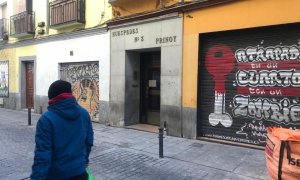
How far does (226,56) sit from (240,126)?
6.18 feet

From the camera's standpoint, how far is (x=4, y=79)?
56.4ft

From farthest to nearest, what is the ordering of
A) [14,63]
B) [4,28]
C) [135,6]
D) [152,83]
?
[4,28]
[14,63]
[152,83]
[135,6]

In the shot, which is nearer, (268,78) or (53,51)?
(268,78)

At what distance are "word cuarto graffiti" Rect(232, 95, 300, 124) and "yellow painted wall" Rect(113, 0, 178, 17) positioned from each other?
3.53m

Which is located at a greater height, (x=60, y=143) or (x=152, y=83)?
(x=152, y=83)

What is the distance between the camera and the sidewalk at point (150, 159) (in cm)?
575

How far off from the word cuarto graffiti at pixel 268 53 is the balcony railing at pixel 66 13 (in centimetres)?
669

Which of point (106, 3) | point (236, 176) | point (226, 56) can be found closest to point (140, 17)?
point (106, 3)

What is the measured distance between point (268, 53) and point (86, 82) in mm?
7283

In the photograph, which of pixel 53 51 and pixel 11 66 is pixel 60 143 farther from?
pixel 11 66

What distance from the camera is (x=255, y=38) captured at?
7562 millimetres

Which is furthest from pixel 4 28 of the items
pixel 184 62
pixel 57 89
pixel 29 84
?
pixel 57 89

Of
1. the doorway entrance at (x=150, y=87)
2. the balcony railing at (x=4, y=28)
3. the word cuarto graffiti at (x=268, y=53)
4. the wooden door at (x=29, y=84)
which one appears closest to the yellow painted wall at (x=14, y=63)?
the wooden door at (x=29, y=84)

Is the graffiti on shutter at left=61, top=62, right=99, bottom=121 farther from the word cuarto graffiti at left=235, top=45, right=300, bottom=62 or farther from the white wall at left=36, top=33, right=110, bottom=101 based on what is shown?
the word cuarto graffiti at left=235, top=45, right=300, bottom=62
